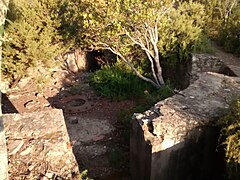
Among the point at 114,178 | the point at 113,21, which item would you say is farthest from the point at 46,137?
the point at 113,21

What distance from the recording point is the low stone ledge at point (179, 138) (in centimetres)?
469

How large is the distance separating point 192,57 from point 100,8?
2691 millimetres

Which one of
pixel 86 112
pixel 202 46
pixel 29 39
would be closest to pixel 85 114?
pixel 86 112

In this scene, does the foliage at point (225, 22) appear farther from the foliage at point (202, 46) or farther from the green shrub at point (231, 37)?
the foliage at point (202, 46)

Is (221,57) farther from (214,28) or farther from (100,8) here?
(100,8)

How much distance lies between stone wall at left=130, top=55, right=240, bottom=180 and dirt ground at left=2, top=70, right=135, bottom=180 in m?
0.73

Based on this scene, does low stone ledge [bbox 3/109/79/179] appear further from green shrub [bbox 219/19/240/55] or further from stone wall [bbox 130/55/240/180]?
green shrub [bbox 219/19/240/55]

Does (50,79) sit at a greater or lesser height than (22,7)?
lesser

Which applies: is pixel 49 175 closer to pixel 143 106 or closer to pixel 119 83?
pixel 143 106

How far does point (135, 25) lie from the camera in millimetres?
6789

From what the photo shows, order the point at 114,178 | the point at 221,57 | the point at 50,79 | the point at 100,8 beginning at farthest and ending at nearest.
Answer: the point at 50,79 → the point at 221,57 → the point at 100,8 → the point at 114,178

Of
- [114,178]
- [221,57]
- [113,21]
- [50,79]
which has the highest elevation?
[113,21]

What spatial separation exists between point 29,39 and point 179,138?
5119mm

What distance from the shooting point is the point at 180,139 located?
15.5 feet
